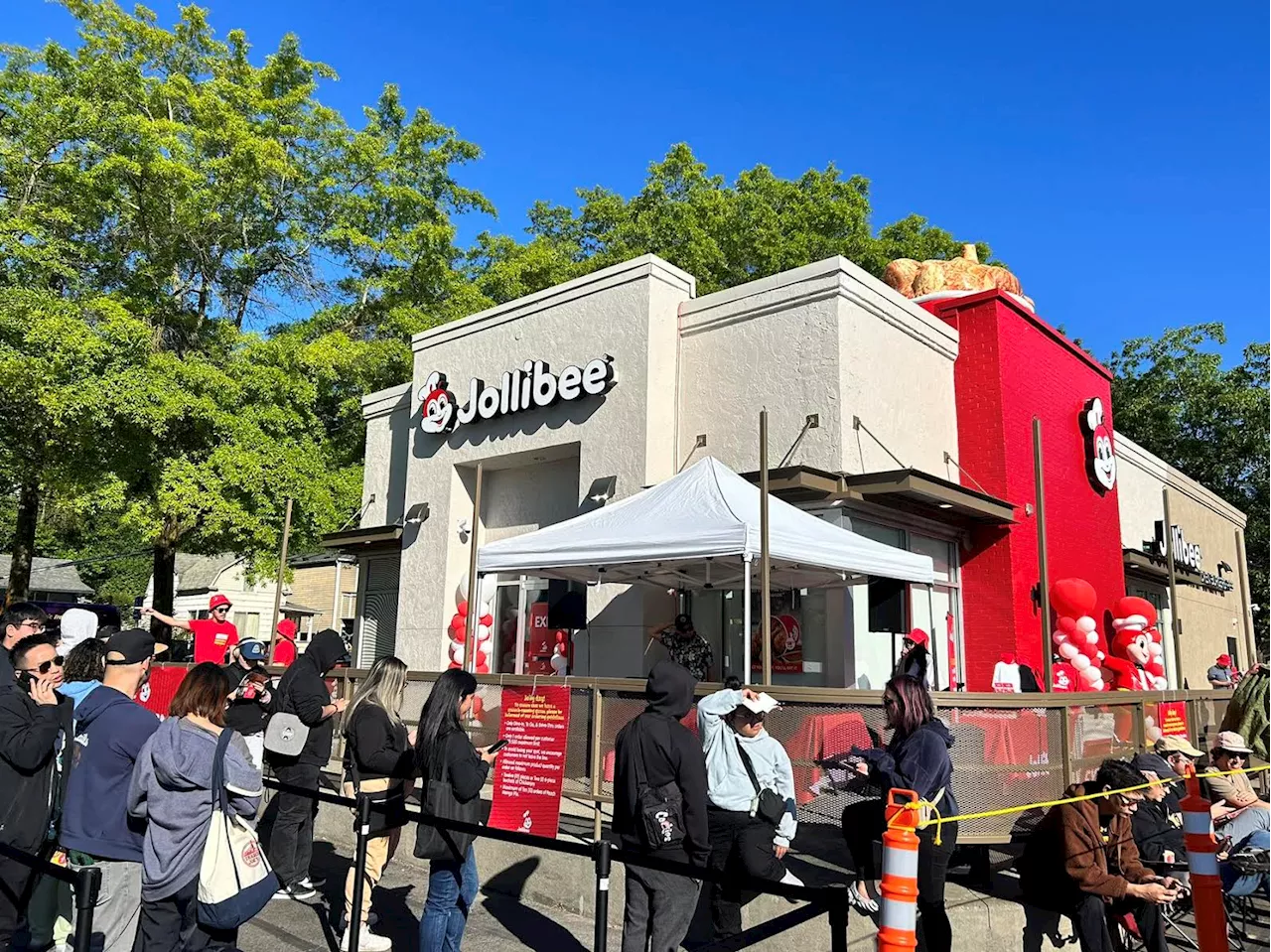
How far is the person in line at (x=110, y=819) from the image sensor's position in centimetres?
464

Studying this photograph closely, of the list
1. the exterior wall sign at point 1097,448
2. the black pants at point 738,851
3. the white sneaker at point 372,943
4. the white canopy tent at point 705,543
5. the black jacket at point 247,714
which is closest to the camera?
the black pants at point 738,851

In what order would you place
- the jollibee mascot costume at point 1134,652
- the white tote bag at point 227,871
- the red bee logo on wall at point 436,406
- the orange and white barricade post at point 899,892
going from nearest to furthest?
the orange and white barricade post at point 899,892
the white tote bag at point 227,871
the jollibee mascot costume at point 1134,652
the red bee logo on wall at point 436,406

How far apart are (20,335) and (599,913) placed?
63.8 ft

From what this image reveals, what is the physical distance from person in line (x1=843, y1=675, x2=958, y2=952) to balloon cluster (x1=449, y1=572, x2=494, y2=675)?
349 inches

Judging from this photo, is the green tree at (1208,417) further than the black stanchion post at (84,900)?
Yes

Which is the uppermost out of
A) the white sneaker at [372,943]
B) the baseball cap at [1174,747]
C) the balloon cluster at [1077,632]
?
the balloon cluster at [1077,632]

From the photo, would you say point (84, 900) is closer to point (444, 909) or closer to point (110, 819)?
point (110, 819)

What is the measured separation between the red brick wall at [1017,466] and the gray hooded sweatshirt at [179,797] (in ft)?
37.2

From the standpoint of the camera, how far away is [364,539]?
57.4 ft

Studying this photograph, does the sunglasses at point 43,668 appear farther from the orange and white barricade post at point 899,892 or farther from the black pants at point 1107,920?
the black pants at point 1107,920

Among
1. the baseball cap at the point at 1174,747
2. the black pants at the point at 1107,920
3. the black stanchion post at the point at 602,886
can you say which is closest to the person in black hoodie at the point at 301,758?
the black stanchion post at the point at 602,886

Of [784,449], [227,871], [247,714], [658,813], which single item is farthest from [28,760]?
[784,449]

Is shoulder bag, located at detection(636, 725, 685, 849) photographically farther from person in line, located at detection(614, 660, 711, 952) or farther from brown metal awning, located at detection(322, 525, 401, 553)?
brown metal awning, located at detection(322, 525, 401, 553)

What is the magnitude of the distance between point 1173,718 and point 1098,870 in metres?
4.08
